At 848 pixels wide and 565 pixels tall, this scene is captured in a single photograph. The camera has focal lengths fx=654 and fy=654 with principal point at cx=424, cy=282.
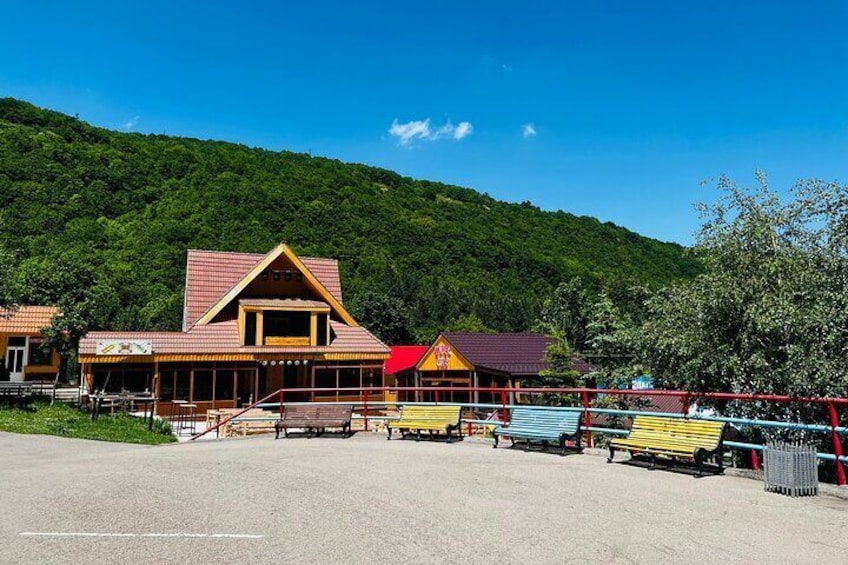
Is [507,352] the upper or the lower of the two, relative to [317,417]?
upper

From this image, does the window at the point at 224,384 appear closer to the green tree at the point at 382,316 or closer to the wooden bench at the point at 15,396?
the wooden bench at the point at 15,396

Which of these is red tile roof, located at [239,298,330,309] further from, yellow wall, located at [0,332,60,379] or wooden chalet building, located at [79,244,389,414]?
yellow wall, located at [0,332,60,379]

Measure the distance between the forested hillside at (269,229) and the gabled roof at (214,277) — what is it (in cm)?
1931

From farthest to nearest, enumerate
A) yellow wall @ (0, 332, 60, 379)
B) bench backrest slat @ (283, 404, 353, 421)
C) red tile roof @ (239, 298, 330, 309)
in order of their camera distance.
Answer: yellow wall @ (0, 332, 60, 379) → red tile roof @ (239, 298, 330, 309) → bench backrest slat @ (283, 404, 353, 421)

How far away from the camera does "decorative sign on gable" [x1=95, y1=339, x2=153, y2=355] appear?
1075 inches

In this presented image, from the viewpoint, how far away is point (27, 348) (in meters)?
37.9

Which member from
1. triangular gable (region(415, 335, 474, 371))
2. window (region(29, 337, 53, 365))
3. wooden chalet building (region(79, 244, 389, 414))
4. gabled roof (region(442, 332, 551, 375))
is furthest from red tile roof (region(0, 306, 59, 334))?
gabled roof (region(442, 332, 551, 375))

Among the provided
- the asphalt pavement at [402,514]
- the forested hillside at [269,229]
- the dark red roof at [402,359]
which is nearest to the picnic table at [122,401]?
the asphalt pavement at [402,514]

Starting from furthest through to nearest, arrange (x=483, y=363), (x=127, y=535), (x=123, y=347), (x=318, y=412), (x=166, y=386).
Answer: (x=483, y=363) < (x=166, y=386) < (x=123, y=347) < (x=318, y=412) < (x=127, y=535)

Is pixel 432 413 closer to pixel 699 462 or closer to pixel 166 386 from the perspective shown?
pixel 699 462

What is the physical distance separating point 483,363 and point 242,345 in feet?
38.7

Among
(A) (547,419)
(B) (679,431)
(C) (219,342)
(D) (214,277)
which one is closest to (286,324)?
(C) (219,342)

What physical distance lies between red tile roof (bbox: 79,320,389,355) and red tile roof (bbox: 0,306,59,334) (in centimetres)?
1058

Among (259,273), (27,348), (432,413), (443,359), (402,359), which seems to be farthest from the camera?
(402,359)
